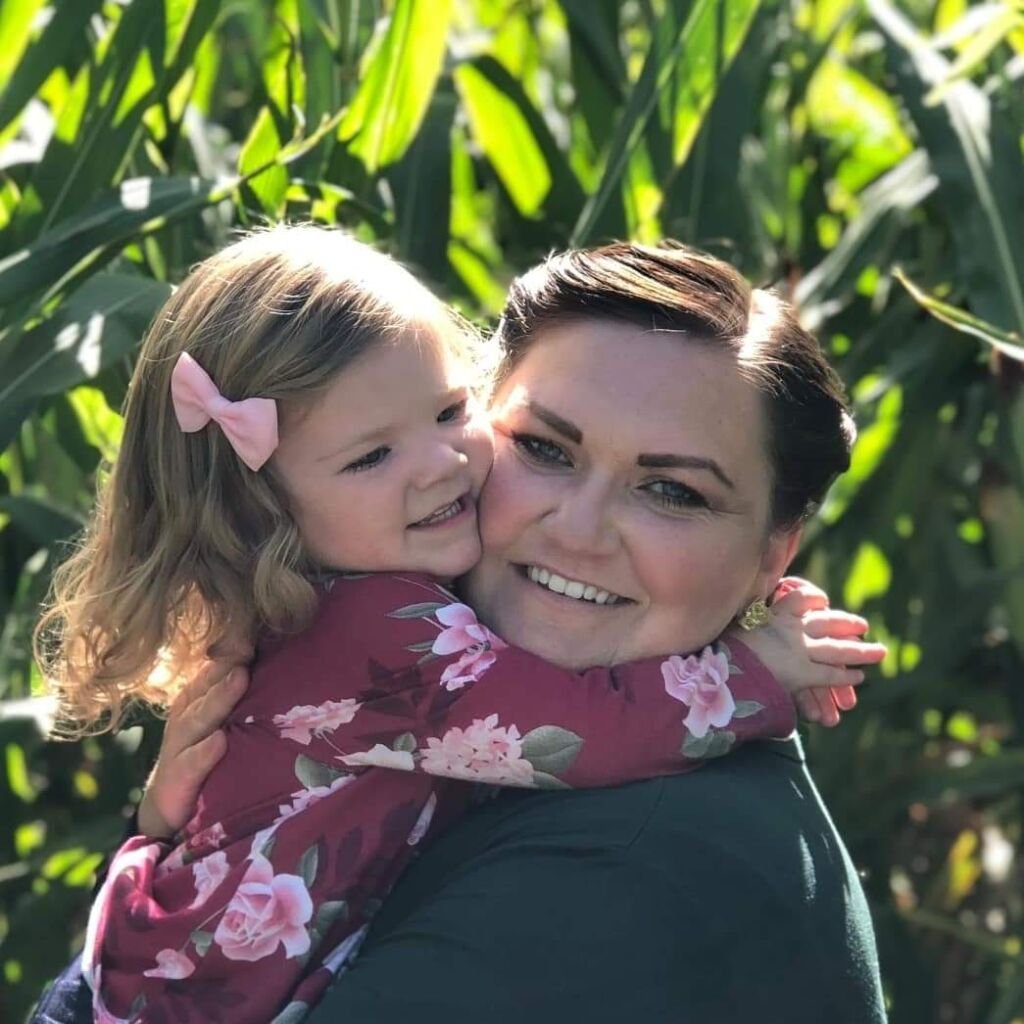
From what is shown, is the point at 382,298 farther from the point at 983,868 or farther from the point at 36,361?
the point at 983,868

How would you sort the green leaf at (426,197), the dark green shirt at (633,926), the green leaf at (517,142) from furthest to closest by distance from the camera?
the green leaf at (517,142) → the green leaf at (426,197) → the dark green shirt at (633,926)

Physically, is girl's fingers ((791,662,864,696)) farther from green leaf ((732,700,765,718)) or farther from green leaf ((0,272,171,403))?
green leaf ((0,272,171,403))

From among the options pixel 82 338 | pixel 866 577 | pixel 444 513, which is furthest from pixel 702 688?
pixel 866 577

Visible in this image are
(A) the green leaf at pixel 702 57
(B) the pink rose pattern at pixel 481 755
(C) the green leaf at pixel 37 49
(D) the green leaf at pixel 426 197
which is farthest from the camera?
(D) the green leaf at pixel 426 197

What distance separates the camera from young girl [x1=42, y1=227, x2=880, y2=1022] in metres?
1.21

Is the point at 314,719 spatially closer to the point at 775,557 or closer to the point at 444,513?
the point at 444,513

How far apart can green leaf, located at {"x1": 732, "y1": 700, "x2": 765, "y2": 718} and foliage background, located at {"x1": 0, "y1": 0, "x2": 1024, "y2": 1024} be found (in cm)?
45

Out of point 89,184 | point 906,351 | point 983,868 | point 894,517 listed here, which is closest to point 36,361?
point 89,184

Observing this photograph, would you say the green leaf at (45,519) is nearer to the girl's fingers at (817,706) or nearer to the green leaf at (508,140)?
the green leaf at (508,140)

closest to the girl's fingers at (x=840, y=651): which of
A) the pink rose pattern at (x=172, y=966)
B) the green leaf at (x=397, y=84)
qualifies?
the pink rose pattern at (x=172, y=966)

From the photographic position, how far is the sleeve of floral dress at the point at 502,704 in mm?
1188

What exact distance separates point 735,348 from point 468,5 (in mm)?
1546

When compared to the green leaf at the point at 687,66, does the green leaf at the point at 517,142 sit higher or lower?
lower

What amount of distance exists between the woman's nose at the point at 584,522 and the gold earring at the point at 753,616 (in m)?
0.16
